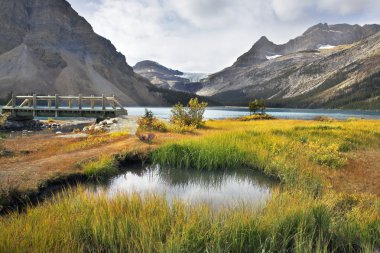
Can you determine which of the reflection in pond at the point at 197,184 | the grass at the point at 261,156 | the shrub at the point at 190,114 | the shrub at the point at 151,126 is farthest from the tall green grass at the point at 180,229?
the shrub at the point at 190,114

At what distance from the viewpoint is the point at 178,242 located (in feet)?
16.6

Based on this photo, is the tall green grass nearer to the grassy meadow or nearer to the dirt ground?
the grassy meadow

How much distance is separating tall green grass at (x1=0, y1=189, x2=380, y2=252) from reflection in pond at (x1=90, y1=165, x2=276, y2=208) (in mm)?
2532

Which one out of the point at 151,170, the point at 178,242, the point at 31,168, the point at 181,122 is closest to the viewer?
the point at 178,242

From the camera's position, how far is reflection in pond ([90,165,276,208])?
1009cm

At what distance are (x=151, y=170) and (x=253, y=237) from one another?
9.26 metres

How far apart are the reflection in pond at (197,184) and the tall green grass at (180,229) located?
253 centimetres

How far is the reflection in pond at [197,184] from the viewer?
1009cm

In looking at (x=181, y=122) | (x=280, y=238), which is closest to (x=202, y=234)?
(x=280, y=238)

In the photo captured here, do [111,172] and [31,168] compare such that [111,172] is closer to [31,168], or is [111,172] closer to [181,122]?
[31,168]

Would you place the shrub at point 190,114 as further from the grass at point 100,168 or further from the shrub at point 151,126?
the grass at point 100,168

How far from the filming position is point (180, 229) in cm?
582

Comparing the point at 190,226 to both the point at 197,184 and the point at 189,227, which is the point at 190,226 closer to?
the point at 189,227

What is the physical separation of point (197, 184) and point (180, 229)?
6258mm
